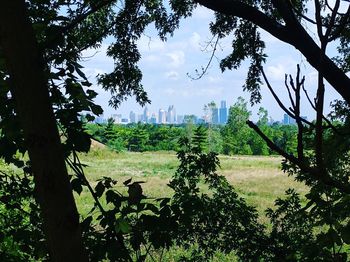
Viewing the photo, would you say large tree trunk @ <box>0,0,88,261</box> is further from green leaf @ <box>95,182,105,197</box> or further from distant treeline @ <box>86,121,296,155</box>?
distant treeline @ <box>86,121,296,155</box>

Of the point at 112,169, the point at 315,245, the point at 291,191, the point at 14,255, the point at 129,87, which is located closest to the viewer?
the point at 315,245

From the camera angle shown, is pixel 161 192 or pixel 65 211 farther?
pixel 161 192

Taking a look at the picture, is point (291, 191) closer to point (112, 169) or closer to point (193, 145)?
point (193, 145)

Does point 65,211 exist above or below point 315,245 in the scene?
above

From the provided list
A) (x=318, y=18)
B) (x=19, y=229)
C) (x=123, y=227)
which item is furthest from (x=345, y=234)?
(x=19, y=229)

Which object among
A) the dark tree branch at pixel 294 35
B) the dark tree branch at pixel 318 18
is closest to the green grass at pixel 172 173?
the dark tree branch at pixel 294 35

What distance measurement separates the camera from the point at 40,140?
4.02 feet

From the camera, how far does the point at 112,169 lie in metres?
37.8

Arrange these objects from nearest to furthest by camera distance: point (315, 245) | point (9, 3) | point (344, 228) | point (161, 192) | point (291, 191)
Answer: point (9, 3) < point (344, 228) < point (315, 245) < point (291, 191) < point (161, 192)

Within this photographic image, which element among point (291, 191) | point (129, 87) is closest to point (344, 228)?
point (291, 191)

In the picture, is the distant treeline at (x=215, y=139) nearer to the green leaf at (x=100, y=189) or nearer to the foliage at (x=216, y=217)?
the foliage at (x=216, y=217)

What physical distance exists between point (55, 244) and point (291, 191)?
13.3 feet

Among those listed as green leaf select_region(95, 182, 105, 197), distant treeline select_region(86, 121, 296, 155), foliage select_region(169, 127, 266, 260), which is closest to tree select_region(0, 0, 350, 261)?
green leaf select_region(95, 182, 105, 197)


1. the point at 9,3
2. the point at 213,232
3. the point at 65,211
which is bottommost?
the point at 213,232
